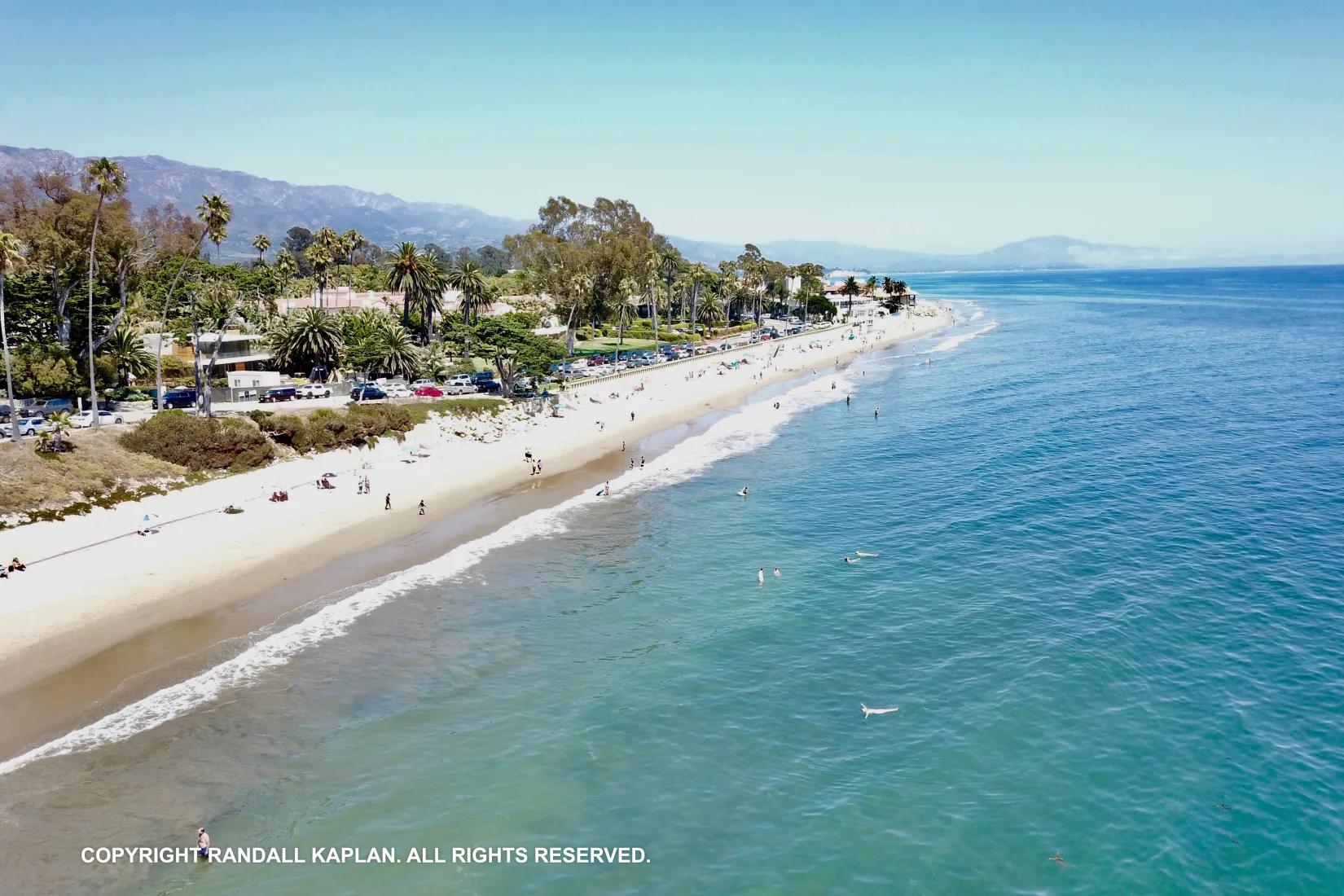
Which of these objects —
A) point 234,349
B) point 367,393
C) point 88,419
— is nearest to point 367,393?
point 367,393

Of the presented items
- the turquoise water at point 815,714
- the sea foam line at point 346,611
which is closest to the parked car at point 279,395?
the sea foam line at point 346,611

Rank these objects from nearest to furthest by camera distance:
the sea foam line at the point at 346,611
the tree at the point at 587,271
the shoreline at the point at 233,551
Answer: the sea foam line at the point at 346,611
the shoreline at the point at 233,551
the tree at the point at 587,271

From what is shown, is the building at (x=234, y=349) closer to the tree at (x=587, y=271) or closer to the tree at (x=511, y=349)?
the tree at (x=511, y=349)

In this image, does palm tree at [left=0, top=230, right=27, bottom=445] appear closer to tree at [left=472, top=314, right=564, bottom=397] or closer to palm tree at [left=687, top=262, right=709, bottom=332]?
tree at [left=472, top=314, right=564, bottom=397]

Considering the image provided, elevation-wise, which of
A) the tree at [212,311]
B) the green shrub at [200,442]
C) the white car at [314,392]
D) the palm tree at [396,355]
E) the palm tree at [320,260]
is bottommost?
the green shrub at [200,442]

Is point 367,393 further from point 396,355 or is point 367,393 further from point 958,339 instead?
point 958,339

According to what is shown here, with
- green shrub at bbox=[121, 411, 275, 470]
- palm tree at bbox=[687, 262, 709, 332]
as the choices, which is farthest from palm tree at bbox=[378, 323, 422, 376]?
palm tree at bbox=[687, 262, 709, 332]

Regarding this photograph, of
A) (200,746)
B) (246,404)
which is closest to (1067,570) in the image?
(200,746)
